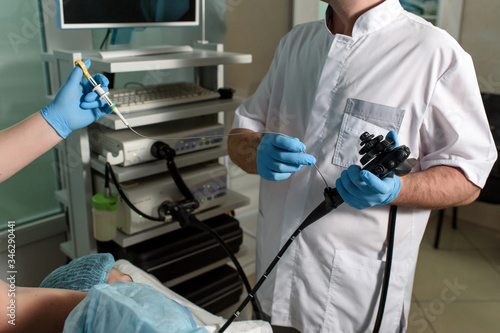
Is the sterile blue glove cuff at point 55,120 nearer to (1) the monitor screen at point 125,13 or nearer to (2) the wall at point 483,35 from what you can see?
(1) the monitor screen at point 125,13

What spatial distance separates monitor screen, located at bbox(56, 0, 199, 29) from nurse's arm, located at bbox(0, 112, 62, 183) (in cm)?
62

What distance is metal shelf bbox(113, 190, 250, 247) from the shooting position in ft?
5.22

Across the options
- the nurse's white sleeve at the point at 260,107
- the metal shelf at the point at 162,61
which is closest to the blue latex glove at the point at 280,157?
the nurse's white sleeve at the point at 260,107

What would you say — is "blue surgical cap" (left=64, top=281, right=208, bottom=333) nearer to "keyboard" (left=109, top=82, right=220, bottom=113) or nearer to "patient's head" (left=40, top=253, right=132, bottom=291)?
"patient's head" (left=40, top=253, right=132, bottom=291)

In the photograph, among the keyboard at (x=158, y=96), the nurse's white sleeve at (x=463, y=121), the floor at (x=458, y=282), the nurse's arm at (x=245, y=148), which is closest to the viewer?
the nurse's white sleeve at (x=463, y=121)

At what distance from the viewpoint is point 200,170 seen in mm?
1771

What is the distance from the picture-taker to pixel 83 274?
3.55 feet

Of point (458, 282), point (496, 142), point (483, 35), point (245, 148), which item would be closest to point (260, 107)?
point (245, 148)

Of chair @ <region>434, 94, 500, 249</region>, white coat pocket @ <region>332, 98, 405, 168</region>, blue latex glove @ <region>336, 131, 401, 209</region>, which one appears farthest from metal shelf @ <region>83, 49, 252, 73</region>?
chair @ <region>434, 94, 500, 249</region>

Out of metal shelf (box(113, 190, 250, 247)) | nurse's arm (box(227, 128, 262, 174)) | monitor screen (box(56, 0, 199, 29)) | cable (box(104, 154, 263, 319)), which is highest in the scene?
monitor screen (box(56, 0, 199, 29))

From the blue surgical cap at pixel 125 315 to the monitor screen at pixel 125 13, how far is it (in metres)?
1.02

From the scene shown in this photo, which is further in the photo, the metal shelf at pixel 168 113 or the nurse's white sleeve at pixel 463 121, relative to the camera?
the metal shelf at pixel 168 113

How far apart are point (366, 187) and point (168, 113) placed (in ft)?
2.82

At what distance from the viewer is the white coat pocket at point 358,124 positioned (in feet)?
3.36
